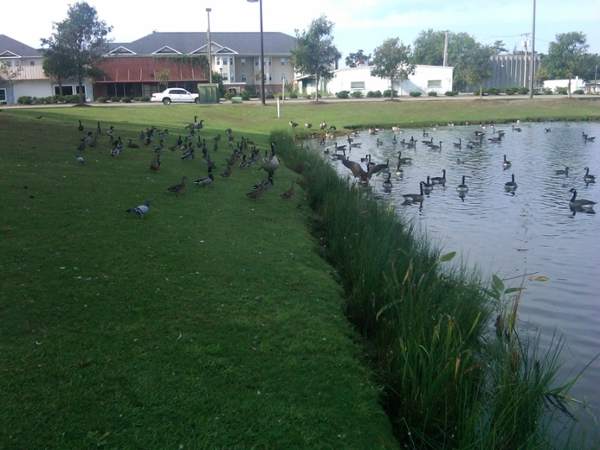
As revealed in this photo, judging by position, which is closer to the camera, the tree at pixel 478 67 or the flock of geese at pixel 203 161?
the flock of geese at pixel 203 161

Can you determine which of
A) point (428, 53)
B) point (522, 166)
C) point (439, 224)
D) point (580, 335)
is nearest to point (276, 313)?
point (580, 335)

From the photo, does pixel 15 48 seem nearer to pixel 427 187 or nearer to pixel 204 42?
pixel 204 42

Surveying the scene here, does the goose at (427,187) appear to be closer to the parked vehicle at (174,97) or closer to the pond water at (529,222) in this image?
the pond water at (529,222)

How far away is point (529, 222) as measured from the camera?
1659cm

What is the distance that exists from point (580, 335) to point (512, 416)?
4.48 metres

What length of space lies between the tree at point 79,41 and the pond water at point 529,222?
2866 cm

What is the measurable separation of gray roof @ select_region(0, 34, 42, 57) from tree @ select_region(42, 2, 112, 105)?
31.0m

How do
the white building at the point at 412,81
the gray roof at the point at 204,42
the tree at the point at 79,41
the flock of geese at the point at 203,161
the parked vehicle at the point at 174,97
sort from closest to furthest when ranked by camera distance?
the flock of geese at the point at 203,161
the tree at the point at 79,41
the parked vehicle at the point at 174,97
the gray roof at the point at 204,42
the white building at the point at 412,81

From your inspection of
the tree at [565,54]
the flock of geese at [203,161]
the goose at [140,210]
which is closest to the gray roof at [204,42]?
the tree at [565,54]

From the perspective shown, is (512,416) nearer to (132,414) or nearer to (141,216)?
(132,414)

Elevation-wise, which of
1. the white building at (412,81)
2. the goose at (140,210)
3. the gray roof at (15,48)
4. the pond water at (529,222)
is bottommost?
the pond water at (529,222)

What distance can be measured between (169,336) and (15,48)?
8817 cm

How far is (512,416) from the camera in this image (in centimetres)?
552

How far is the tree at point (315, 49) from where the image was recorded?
64.5 metres
